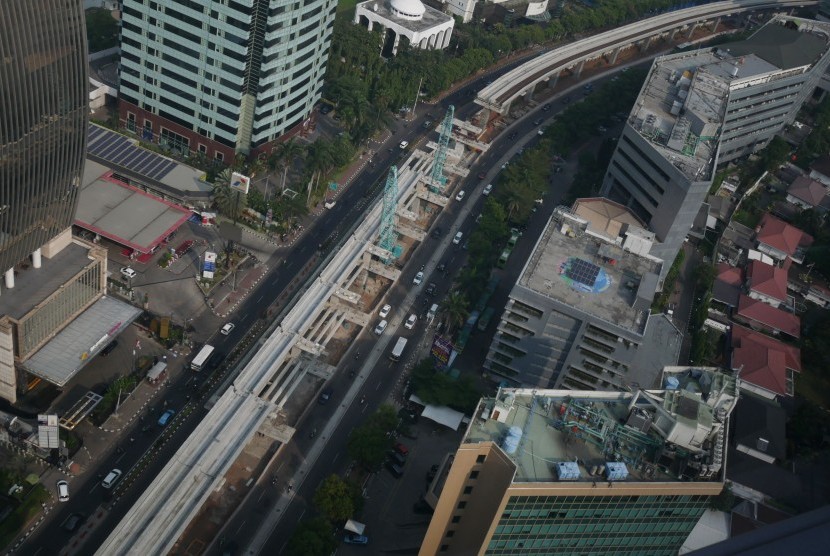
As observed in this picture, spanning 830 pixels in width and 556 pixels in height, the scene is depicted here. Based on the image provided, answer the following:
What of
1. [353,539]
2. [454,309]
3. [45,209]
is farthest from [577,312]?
[45,209]

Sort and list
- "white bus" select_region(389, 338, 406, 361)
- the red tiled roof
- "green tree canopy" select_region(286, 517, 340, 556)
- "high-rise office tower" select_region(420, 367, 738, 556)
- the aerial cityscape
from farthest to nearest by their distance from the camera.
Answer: the red tiled roof
"white bus" select_region(389, 338, 406, 361)
"green tree canopy" select_region(286, 517, 340, 556)
the aerial cityscape
"high-rise office tower" select_region(420, 367, 738, 556)

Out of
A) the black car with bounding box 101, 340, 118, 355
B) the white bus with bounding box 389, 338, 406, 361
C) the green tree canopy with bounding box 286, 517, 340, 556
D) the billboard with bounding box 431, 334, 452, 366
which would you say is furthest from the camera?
the white bus with bounding box 389, 338, 406, 361

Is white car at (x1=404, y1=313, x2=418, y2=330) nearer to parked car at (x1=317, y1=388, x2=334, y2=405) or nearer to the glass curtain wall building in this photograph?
parked car at (x1=317, y1=388, x2=334, y2=405)

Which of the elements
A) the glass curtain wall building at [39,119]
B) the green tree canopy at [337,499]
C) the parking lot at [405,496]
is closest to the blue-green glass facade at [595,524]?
the green tree canopy at [337,499]

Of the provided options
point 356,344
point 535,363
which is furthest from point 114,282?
point 535,363

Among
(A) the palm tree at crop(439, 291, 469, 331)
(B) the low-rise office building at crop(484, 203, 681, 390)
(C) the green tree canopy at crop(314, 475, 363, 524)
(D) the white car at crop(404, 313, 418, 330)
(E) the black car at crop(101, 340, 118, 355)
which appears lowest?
(E) the black car at crop(101, 340, 118, 355)

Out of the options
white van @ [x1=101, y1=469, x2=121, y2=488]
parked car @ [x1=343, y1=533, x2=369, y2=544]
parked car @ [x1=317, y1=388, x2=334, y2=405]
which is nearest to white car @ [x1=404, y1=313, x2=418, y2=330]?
parked car @ [x1=317, y1=388, x2=334, y2=405]

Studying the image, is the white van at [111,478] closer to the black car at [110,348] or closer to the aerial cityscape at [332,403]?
the aerial cityscape at [332,403]
